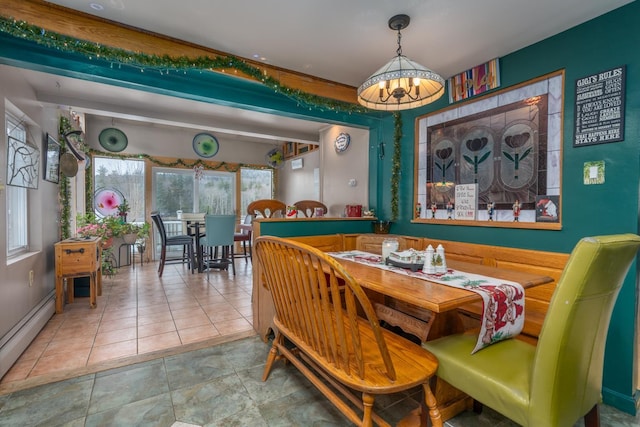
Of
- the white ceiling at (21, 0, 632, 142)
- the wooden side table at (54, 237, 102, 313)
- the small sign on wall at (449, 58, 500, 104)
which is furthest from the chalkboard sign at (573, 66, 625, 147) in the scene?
the wooden side table at (54, 237, 102, 313)

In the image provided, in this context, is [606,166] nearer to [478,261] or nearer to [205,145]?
[478,261]

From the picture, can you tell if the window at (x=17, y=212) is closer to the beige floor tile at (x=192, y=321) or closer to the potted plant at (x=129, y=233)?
the beige floor tile at (x=192, y=321)

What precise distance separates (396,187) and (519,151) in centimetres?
129

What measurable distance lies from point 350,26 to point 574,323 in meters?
2.15

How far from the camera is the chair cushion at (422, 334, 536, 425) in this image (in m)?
1.15

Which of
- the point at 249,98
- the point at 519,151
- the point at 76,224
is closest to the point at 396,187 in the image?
the point at 519,151

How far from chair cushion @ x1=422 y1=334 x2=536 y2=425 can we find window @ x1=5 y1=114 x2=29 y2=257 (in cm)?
335

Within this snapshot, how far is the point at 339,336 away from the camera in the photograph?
3.90ft

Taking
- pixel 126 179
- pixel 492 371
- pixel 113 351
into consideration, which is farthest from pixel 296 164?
pixel 492 371

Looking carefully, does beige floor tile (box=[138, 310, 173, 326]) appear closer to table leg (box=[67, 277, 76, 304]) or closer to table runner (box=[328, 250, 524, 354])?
table leg (box=[67, 277, 76, 304])

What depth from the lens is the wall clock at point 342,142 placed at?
14.4 ft

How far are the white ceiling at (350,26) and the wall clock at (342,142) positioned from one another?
1477 mm

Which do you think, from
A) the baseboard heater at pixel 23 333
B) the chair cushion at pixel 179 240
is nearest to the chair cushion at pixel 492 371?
the baseboard heater at pixel 23 333

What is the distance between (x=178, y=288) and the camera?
163 inches
